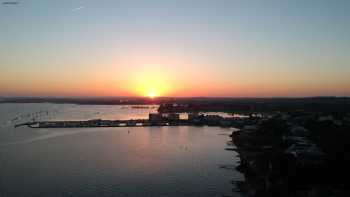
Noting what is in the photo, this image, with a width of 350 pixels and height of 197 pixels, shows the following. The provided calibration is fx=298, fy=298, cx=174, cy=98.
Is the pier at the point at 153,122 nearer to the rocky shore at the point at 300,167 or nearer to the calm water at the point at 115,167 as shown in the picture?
the calm water at the point at 115,167

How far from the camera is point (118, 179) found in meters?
11.8

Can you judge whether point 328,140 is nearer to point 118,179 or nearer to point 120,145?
point 118,179

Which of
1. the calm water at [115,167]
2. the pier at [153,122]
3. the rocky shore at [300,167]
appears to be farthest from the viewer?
the pier at [153,122]

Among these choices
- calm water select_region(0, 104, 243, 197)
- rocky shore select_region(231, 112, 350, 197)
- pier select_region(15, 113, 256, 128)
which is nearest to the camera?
rocky shore select_region(231, 112, 350, 197)

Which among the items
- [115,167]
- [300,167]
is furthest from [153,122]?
[300,167]

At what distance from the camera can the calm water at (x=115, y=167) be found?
10.6 metres

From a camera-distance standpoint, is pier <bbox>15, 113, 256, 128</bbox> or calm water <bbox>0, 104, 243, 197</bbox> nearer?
calm water <bbox>0, 104, 243, 197</bbox>

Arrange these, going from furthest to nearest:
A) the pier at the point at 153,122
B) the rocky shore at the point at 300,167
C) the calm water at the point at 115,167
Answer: the pier at the point at 153,122 < the calm water at the point at 115,167 < the rocky shore at the point at 300,167

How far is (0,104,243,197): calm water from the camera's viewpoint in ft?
34.8

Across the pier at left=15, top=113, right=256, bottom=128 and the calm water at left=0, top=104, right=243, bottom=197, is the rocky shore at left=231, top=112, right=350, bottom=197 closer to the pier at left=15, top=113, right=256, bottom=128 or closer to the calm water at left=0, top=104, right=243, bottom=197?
the calm water at left=0, top=104, right=243, bottom=197

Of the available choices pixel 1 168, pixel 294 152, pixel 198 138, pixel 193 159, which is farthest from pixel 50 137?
pixel 294 152

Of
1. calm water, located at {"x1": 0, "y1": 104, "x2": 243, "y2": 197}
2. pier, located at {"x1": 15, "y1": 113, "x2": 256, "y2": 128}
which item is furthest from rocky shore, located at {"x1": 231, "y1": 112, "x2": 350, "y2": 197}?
pier, located at {"x1": 15, "y1": 113, "x2": 256, "y2": 128}

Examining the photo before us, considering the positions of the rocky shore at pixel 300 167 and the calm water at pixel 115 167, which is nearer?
the rocky shore at pixel 300 167

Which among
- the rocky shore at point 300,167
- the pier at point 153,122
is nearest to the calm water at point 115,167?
the rocky shore at point 300,167
